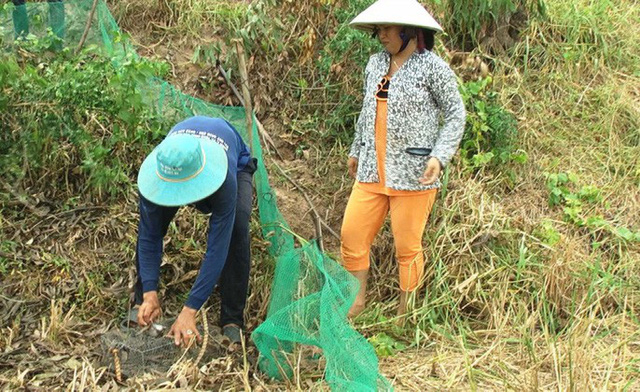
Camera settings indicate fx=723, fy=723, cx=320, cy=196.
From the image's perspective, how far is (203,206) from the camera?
129 inches

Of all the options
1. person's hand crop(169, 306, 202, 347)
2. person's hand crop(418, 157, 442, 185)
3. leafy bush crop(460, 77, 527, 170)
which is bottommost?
person's hand crop(169, 306, 202, 347)

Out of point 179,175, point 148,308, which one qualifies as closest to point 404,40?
point 179,175

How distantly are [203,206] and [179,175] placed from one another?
0.40m

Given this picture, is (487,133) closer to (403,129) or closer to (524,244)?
(524,244)

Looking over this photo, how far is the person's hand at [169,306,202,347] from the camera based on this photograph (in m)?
3.18

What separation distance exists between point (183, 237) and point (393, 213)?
51.2 inches

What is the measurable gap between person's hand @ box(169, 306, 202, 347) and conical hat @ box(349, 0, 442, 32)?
1661 mm

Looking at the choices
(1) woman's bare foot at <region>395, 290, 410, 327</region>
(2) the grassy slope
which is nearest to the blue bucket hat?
(2) the grassy slope

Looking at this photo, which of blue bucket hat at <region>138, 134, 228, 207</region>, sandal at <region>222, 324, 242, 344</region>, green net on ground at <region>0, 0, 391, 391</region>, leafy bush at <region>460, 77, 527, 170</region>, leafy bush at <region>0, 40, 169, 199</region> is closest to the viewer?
blue bucket hat at <region>138, 134, 228, 207</region>

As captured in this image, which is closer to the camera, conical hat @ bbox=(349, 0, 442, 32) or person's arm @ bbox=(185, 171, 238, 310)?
person's arm @ bbox=(185, 171, 238, 310)

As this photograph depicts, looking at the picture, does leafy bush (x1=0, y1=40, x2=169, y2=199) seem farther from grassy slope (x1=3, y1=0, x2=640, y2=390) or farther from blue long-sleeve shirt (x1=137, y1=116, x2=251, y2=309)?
blue long-sleeve shirt (x1=137, y1=116, x2=251, y2=309)

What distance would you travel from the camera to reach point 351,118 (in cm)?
525

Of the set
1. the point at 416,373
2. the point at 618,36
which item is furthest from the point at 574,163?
the point at 416,373

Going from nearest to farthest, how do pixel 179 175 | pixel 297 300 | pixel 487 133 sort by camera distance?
pixel 179 175, pixel 297 300, pixel 487 133
